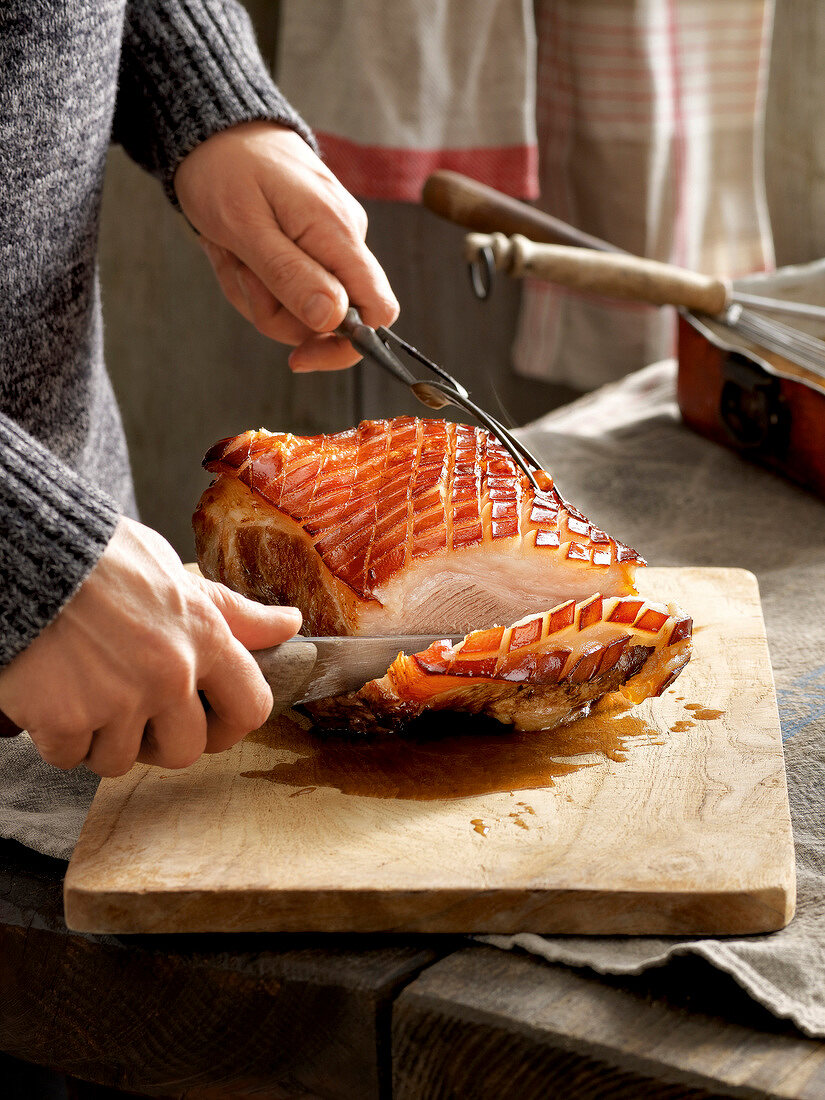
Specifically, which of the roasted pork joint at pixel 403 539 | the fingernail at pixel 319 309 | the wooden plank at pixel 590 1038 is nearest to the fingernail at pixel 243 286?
the fingernail at pixel 319 309

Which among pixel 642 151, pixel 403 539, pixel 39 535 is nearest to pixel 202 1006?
pixel 39 535

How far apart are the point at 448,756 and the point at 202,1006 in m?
0.32

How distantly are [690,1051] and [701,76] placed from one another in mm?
2494

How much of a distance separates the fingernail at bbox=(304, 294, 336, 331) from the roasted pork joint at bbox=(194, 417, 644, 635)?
0.15m

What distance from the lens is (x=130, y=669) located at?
2.71 feet

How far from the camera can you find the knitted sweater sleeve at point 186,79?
1354 millimetres

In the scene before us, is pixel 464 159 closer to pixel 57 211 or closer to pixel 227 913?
pixel 57 211

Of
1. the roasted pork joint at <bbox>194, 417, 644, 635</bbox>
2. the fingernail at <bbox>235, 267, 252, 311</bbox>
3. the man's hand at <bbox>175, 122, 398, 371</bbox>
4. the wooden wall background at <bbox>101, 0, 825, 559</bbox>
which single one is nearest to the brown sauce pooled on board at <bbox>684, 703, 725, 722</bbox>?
the roasted pork joint at <bbox>194, 417, 644, 635</bbox>

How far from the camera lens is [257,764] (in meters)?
1.04

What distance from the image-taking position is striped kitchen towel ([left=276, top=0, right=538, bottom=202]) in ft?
8.52

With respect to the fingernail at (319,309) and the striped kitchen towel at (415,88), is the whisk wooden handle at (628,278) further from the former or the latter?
the striped kitchen towel at (415,88)

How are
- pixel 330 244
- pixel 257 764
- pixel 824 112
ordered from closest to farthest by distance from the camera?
pixel 257 764 → pixel 330 244 → pixel 824 112

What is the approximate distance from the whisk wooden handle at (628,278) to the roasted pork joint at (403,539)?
29.2 inches

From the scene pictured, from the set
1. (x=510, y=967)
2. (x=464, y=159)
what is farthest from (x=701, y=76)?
(x=510, y=967)
